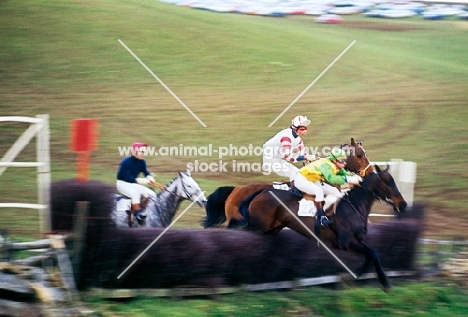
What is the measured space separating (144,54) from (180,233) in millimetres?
6831

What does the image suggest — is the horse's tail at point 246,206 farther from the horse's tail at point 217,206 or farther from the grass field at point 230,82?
the grass field at point 230,82

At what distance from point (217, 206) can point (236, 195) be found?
0.31 meters

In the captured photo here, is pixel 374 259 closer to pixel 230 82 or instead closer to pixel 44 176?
pixel 44 176

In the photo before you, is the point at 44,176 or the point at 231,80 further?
the point at 231,80

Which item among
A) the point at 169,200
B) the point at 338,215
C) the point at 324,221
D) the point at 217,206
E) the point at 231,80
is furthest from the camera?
the point at 231,80

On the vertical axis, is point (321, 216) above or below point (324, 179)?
below

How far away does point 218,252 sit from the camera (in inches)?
288

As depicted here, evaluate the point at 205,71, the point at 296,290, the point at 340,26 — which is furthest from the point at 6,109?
the point at 296,290

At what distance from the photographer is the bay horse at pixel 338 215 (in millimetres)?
7832

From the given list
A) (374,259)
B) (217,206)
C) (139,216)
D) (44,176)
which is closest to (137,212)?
(139,216)

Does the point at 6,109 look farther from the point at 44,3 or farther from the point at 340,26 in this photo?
the point at 340,26

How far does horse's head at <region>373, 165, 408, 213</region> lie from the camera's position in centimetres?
807

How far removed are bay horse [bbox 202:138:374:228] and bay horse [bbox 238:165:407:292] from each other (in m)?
0.19

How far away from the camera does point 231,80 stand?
13359mm
